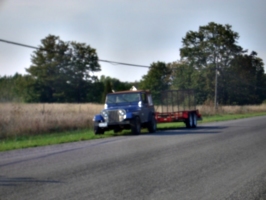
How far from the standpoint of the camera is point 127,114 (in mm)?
24875

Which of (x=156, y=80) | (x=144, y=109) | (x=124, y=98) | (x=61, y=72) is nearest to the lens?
(x=144, y=109)

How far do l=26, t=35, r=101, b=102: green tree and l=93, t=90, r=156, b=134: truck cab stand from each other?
21600 millimetres

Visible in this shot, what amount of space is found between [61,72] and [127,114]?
2811 cm

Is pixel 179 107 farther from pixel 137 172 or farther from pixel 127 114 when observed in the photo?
pixel 137 172

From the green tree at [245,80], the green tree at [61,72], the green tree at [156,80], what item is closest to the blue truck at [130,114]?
the green tree at [61,72]

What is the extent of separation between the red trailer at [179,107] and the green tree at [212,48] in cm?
3717

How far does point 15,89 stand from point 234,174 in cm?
4395

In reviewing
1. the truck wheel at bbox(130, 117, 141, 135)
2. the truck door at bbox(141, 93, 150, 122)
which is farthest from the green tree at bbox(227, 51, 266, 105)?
the truck wheel at bbox(130, 117, 141, 135)

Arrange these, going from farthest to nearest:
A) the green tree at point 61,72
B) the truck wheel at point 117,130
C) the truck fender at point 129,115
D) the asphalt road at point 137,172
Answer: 1. the green tree at point 61,72
2. the truck wheel at point 117,130
3. the truck fender at point 129,115
4. the asphalt road at point 137,172

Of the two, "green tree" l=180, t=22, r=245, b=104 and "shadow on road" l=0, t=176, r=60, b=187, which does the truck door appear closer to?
"shadow on road" l=0, t=176, r=60, b=187

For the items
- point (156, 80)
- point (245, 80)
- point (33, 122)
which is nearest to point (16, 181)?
point (33, 122)

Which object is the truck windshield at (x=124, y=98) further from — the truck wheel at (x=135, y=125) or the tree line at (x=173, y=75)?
the tree line at (x=173, y=75)

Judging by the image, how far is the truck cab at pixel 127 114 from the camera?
24.9 m

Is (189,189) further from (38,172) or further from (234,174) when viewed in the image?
(38,172)
